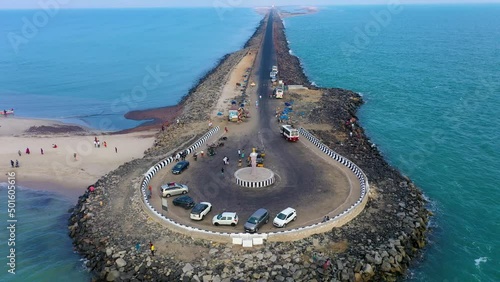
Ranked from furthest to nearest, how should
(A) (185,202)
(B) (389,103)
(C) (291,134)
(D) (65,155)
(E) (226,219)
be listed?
1. (B) (389,103)
2. (D) (65,155)
3. (C) (291,134)
4. (A) (185,202)
5. (E) (226,219)

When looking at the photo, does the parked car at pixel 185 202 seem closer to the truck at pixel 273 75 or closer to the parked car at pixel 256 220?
the parked car at pixel 256 220

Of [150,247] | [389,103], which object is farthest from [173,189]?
[389,103]

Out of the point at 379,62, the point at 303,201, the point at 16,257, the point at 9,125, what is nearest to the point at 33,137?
the point at 9,125

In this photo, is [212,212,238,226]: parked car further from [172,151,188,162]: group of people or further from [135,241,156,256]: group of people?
[172,151,188,162]: group of people

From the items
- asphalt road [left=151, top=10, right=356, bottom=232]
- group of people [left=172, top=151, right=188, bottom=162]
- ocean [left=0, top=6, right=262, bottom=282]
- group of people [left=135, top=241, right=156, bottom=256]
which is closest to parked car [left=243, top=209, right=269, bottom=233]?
asphalt road [left=151, top=10, right=356, bottom=232]

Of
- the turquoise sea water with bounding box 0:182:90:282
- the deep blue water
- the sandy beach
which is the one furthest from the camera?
the deep blue water

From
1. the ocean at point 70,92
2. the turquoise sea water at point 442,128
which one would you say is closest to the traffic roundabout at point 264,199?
the turquoise sea water at point 442,128

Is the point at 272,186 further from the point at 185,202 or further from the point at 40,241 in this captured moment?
the point at 40,241
